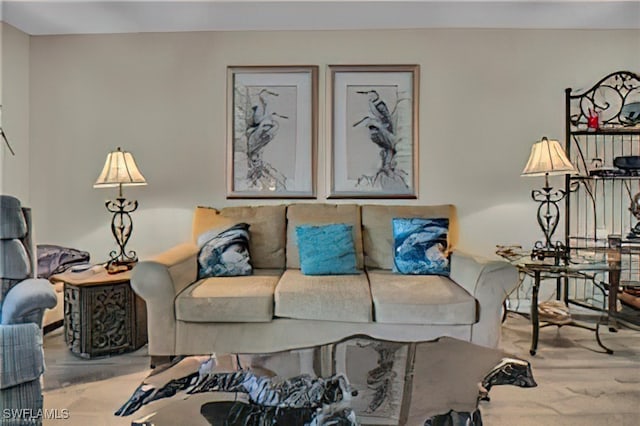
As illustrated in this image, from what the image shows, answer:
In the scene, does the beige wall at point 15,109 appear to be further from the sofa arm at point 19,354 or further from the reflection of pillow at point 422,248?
the reflection of pillow at point 422,248

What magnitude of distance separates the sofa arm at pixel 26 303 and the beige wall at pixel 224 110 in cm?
202

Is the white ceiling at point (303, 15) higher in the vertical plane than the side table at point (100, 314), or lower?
higher

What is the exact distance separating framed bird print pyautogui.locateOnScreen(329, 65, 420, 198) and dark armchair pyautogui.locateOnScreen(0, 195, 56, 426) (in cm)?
235

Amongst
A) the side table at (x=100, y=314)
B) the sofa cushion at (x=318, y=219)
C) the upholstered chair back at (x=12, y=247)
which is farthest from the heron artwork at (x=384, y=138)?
the upholstered chair back at (x=12, y=247)

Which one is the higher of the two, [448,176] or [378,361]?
[448,176]

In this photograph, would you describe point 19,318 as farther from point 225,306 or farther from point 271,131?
point 271,131

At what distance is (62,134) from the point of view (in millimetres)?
3990

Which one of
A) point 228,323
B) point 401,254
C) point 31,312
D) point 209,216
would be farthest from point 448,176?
point 31,312

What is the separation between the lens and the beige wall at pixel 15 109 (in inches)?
146

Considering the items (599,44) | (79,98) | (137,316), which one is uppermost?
(599,44)

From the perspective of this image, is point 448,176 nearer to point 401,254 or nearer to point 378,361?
point 401,254

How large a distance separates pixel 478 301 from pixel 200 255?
1716 mm

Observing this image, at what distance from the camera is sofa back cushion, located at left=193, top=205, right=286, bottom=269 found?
11.0 ft

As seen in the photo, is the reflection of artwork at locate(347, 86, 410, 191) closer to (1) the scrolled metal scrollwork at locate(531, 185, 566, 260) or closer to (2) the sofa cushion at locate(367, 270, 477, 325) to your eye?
(1) the scrolled metal scrollwork at locate(531, 185, 566, 260)
